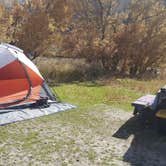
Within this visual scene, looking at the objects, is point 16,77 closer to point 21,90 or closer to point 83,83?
point 21,90

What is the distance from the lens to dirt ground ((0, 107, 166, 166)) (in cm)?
575

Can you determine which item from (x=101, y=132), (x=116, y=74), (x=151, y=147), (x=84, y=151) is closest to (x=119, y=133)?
(x=101, y=132)

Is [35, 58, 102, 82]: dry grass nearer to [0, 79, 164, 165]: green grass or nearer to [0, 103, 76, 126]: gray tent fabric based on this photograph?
[0, 79, 164, 165]: green grass

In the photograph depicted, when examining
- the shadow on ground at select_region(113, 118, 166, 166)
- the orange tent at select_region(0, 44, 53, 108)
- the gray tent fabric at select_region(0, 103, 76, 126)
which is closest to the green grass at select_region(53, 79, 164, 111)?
the gray tent fabric at select_region(0, 103, 76, 126)

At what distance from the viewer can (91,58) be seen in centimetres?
1734

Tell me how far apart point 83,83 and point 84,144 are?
800cm

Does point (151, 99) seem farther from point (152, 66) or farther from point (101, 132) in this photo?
point (152, 66)

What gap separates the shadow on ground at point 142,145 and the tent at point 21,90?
1.93m

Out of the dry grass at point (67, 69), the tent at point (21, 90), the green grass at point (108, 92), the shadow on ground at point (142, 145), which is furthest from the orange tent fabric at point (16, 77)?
the dry grass at point (67, 69)

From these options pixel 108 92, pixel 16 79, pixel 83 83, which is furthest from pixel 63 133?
pixel 83 83

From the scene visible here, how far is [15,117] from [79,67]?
928cm

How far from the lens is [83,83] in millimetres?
14430

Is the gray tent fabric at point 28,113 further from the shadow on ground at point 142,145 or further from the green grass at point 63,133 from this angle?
the shadow on ground at point 142,145

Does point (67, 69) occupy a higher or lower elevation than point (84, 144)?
lower
